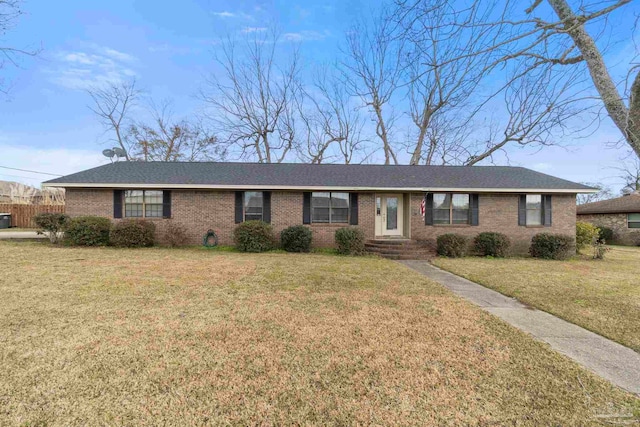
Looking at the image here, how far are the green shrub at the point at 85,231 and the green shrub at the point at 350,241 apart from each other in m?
9.35

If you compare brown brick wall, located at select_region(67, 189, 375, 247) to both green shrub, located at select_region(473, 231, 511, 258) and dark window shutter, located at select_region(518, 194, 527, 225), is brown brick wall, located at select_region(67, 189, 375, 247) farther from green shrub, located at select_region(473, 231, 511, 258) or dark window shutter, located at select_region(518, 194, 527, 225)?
dark window shutter, located at select_region(518, 194, 527, 225)

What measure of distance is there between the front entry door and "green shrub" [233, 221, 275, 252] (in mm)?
4952

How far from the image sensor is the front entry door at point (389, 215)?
12.1 metres

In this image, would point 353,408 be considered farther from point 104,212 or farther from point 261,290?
point 104,212

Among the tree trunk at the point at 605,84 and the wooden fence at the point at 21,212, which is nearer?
the tree trunk at the point at 605,84

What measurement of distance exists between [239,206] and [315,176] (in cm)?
367

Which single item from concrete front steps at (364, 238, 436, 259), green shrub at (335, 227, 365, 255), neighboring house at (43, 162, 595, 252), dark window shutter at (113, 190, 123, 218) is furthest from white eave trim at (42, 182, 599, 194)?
concrete front steps at (364, 238, 436, 259)

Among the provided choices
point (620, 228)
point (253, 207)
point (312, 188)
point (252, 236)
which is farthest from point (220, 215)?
point (620, 228)

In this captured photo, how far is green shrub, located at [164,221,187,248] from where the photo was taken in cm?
1134

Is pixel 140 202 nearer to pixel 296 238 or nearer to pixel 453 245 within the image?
pixel 296 238

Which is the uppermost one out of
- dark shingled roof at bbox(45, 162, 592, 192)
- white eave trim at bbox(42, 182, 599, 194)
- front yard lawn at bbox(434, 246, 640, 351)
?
dark shingled roof at bbox(45, 162, 592, 192)

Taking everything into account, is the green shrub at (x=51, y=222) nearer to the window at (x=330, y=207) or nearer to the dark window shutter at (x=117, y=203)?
the dark window shutter at (x=117, y=203)

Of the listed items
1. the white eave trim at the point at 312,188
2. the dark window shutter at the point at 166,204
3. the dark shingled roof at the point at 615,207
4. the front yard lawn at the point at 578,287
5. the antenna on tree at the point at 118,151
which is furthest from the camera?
the antenna on tree at the point at 118,151

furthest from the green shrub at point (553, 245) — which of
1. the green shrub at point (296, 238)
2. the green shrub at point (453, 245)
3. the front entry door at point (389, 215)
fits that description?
the green shrub at point (296, 238)
